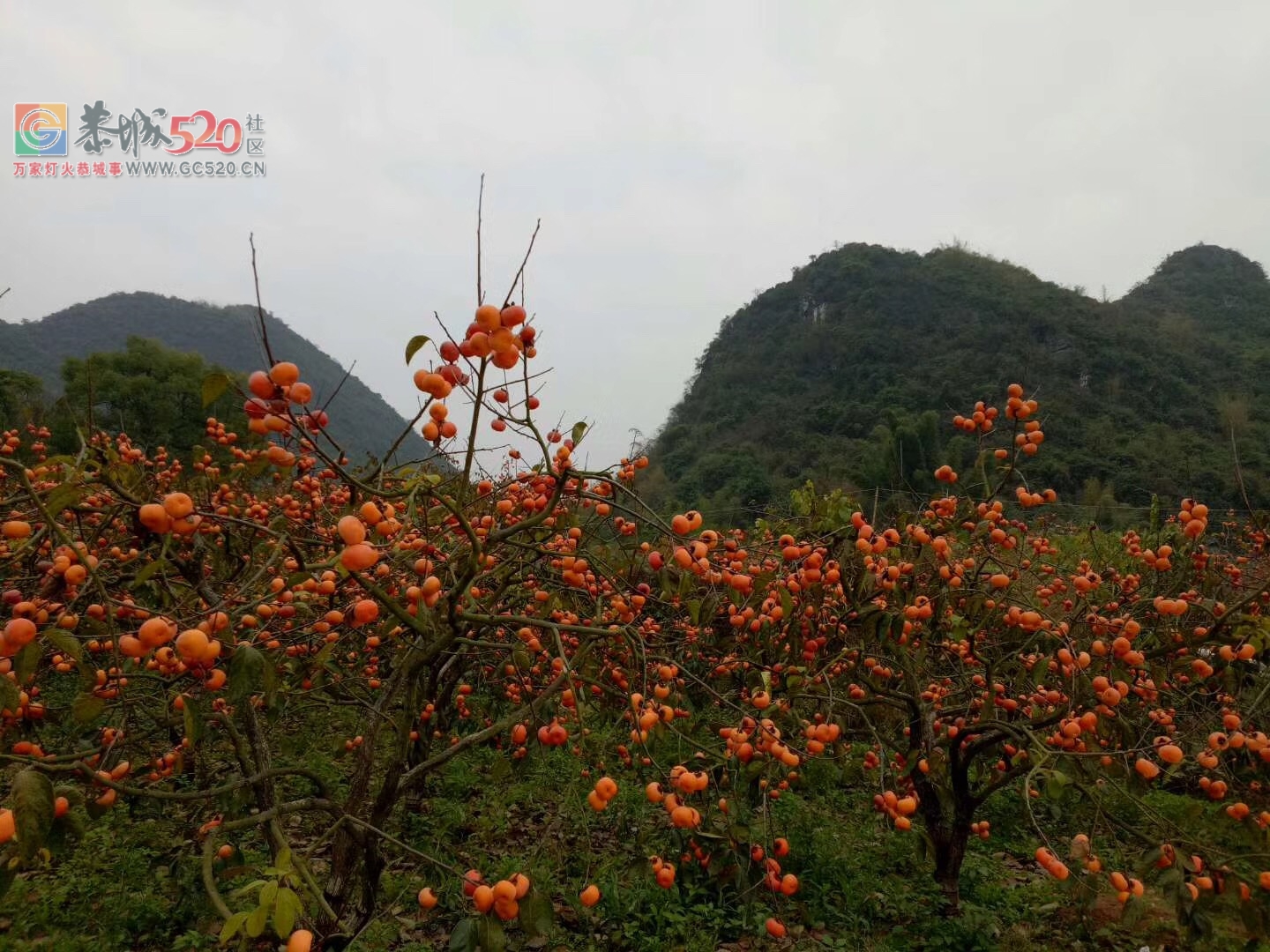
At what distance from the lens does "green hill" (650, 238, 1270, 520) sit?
25000mm

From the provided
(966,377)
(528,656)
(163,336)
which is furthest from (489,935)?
(163,336)

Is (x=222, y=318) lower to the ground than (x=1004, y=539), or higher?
higher

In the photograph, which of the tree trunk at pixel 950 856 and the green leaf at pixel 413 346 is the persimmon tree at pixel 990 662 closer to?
the tree trunk at pixel 950 856

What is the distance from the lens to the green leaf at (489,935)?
119 cm

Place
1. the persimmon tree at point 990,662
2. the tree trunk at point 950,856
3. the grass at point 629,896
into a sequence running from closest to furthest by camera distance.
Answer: the persimmon tree at point 990,662
the grass at point 629,896
the tree trunk at point 950,856

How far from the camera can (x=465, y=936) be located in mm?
1241

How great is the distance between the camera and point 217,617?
132 centimetres

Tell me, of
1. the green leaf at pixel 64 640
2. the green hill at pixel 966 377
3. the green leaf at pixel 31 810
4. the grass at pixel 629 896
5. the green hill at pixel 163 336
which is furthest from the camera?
the green hill at pixel 163 336

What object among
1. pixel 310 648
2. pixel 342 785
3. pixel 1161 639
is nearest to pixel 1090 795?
pixel 1161 639

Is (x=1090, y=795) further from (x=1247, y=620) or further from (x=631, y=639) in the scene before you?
(x=631, y=639)

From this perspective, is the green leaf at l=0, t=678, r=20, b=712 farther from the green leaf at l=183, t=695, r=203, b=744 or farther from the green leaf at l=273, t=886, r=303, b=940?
the green leaf at l=273, t=886, r=303, b=940

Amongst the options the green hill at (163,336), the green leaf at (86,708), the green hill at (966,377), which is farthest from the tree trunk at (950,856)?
the green hill at (163,336)

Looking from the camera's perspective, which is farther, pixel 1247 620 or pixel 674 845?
pixel 674 845

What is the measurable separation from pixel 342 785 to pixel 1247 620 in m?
4.76
